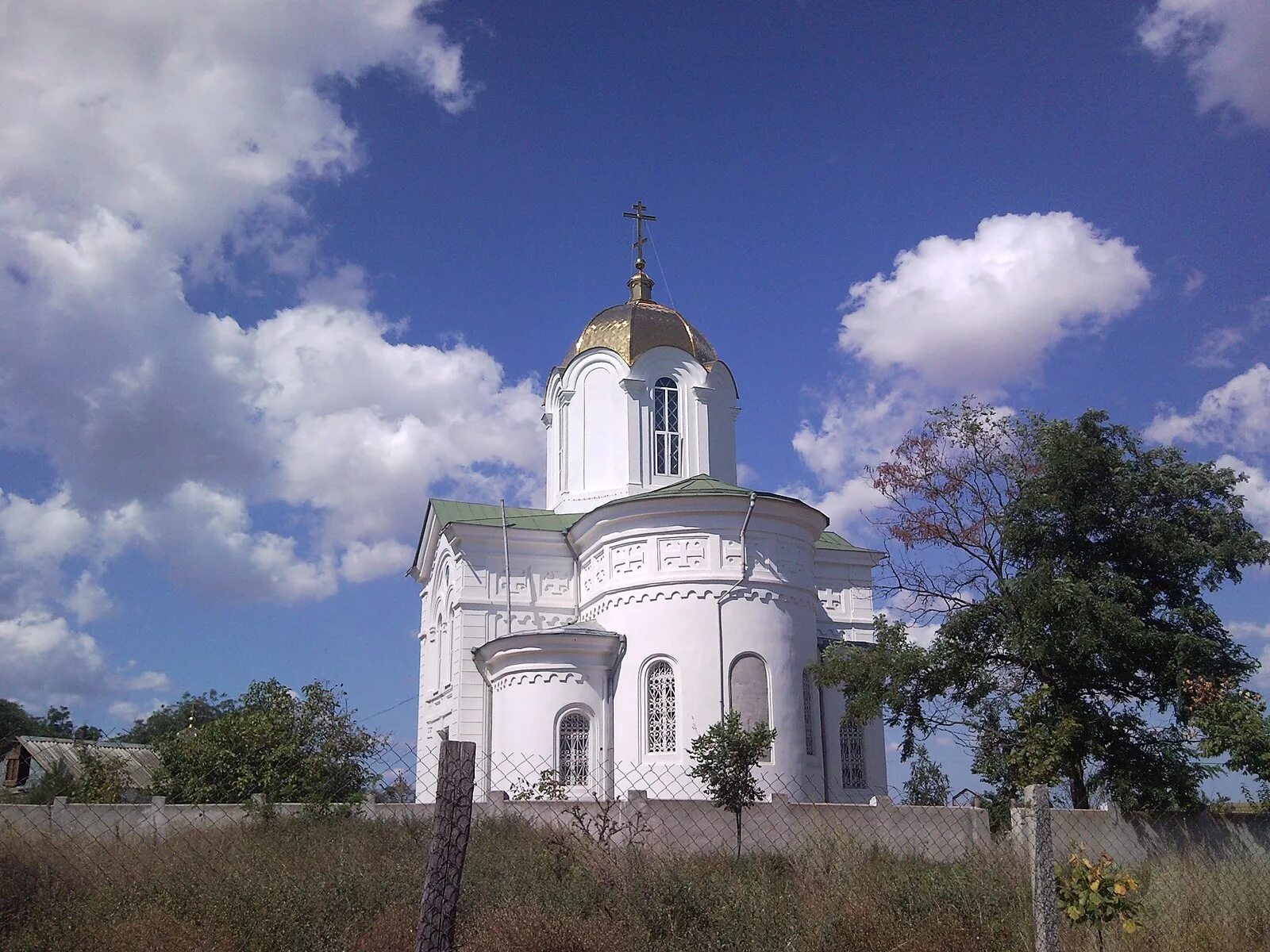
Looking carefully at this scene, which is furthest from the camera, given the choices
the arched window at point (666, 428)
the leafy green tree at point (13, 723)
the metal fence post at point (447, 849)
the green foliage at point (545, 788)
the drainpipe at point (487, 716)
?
the leafy green tree at point (13, 723)

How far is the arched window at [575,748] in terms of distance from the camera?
21.3 m

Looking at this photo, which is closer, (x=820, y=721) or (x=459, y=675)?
(x=820, y=721)

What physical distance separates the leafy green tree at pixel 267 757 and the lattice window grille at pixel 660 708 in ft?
16.6

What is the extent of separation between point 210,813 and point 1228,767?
1123cm

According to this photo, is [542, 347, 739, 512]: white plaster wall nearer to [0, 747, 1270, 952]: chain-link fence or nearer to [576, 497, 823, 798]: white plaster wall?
[576, 497, 823, 798]: white plaster wall

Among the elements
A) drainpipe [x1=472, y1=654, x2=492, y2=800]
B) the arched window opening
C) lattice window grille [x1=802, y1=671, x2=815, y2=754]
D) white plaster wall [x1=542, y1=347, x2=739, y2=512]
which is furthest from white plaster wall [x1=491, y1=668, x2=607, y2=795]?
white plaster wall [x1=542, y1=347, x2=739, y2=512]

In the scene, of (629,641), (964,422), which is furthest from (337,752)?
(964,422)

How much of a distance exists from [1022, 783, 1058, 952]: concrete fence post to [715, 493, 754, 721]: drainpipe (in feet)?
44.8

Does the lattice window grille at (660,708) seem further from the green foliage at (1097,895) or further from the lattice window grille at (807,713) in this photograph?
the green foliage at (1097,895)

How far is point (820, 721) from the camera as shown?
22.4 metres

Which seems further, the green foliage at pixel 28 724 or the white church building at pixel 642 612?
the green foliage at pixel 28 724

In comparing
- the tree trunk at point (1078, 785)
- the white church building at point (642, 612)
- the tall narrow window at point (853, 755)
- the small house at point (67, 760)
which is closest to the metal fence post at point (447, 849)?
the tree trunk at point (1078, 785)

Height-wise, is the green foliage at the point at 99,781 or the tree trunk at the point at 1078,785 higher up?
the green foliage at the point at 99,781

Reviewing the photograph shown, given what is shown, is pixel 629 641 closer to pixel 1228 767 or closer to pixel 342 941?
pixel 1228 767
